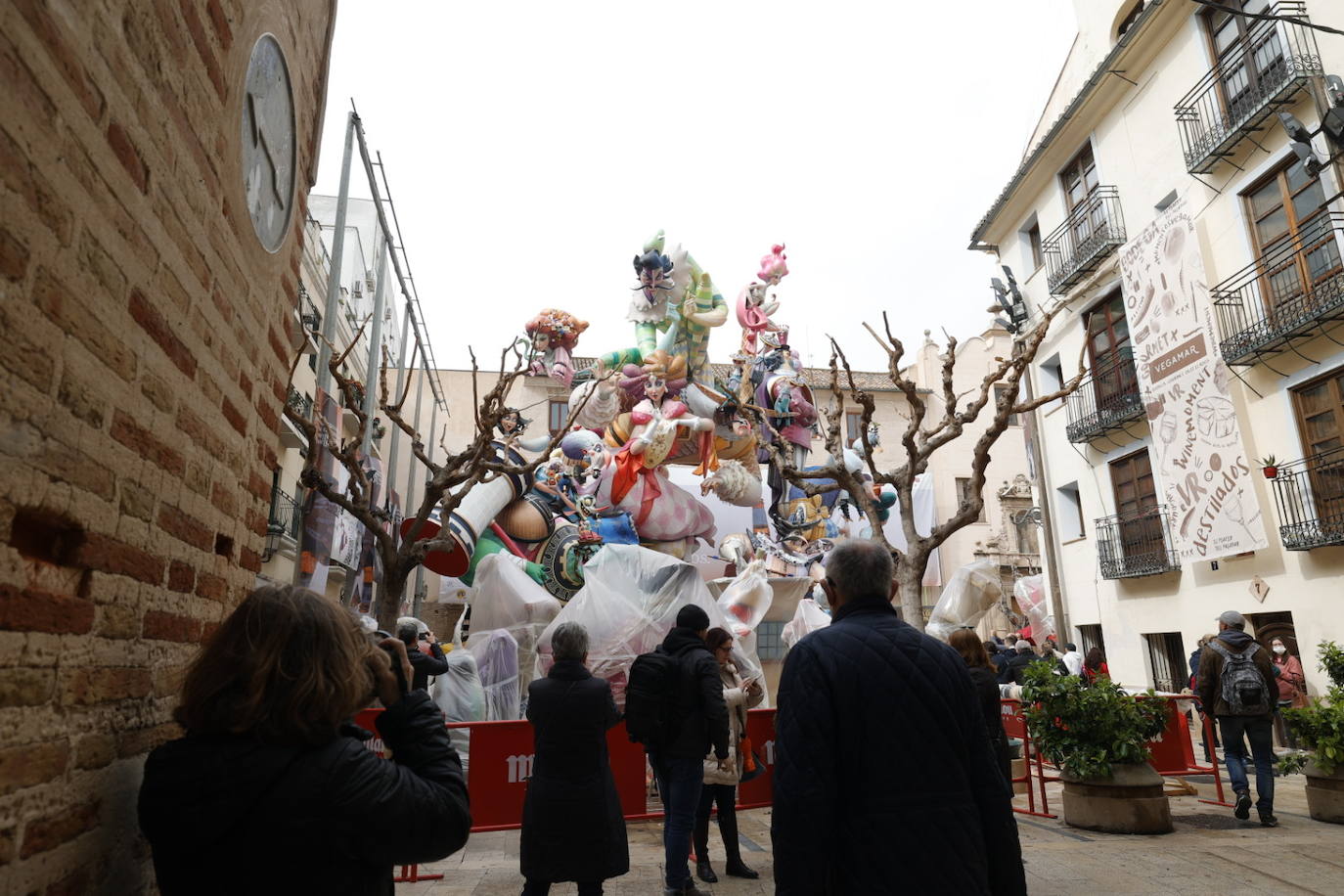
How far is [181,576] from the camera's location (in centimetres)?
236

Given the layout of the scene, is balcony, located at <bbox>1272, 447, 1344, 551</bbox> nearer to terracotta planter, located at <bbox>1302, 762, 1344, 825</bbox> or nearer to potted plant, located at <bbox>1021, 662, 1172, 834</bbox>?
terracotta planter, located at <bbox>1302, 762, 1344, 825</bbox>

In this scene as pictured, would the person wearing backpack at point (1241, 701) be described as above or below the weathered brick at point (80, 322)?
below

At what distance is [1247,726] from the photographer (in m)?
7.08

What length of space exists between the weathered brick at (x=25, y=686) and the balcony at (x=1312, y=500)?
1292cm

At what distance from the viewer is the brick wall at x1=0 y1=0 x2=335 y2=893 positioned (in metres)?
1.56

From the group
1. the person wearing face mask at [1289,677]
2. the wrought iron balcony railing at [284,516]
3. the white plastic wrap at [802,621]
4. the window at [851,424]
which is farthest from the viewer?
the window at [851,424]

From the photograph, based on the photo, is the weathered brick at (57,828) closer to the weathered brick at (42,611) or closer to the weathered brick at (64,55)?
the weathered brick at (42,611)

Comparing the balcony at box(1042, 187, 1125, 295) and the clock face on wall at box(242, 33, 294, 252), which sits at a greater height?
the balcony at box(1042, 187, 1125, 295)

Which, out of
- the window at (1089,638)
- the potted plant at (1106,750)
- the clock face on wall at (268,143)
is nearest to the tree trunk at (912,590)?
the potted plant at (1106,750)

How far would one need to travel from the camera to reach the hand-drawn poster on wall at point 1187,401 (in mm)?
12406

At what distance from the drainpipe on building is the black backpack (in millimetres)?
13814

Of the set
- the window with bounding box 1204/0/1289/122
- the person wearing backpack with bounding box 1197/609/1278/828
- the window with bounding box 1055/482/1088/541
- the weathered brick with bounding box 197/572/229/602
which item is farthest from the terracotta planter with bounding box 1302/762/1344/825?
the window with bounding box 1055/482/1088/541

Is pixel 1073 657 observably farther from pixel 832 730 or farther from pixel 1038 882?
pixel 832 730

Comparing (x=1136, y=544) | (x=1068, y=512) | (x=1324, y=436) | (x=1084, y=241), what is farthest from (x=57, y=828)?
(x=1068, y=512)
